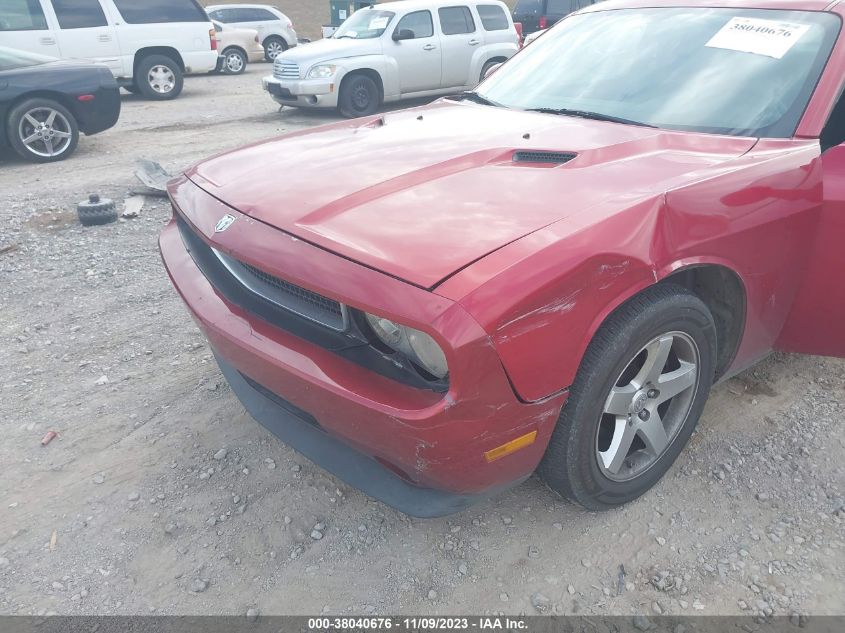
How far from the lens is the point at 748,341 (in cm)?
251

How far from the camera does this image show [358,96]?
990cm

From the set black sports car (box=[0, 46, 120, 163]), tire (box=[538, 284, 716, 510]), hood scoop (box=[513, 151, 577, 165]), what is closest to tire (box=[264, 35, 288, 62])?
black sports car (box=[0, 46, 120, 163])

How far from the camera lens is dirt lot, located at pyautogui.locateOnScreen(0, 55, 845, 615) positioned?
6.88 feet

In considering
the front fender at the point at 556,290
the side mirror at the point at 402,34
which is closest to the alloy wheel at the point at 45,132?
the side mirror at the point at 402,34

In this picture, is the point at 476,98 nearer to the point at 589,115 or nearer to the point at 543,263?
the point at 589,115

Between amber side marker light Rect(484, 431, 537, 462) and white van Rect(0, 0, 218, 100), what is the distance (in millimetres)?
10488

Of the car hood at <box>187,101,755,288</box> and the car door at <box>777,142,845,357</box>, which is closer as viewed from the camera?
the car hood at <box>187,101,755,288</box>

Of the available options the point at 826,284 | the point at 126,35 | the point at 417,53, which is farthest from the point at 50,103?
the point at 826,284

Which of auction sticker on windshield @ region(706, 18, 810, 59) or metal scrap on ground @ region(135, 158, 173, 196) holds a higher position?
auction sticker on windshield @ region(706, 18, 810, 59)

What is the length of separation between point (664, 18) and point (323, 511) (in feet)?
8.63

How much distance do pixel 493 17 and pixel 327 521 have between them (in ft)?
33.7

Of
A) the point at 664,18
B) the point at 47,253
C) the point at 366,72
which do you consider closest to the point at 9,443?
the point at 47,253

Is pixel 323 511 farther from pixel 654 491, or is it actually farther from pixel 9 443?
pixel 9 443

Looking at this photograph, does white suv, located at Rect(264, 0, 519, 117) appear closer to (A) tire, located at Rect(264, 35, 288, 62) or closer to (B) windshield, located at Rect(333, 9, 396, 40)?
(B) windshield, located at Rect(333, 9, 396, 40)
